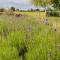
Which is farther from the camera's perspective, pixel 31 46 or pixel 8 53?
pixel 31 46

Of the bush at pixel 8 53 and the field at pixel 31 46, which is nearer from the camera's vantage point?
the field at pixel 31 46

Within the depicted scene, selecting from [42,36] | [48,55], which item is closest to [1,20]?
[42,36]

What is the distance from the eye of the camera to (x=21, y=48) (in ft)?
15.0

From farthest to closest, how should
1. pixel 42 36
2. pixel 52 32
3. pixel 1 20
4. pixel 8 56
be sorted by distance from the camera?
pixel 1 20 → pixel 52 32 → pixel 42 36 → pixel 8 56

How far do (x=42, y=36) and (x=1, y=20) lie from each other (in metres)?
3.16

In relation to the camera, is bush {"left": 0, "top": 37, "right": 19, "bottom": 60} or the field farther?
bush {"left": 0, "top": 37, "right": 19, "bottom": 60}

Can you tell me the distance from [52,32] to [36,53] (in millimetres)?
875

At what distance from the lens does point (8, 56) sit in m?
4.14

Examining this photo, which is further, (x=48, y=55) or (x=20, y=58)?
(x=20, y=58)

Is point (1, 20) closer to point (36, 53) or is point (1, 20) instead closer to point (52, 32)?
point (52, 32)

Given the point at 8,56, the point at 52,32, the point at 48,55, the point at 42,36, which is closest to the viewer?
the point at 48,55

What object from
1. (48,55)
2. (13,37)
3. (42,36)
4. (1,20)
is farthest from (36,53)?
(1,20)

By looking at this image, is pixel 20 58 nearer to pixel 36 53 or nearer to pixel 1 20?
pixel 36 53

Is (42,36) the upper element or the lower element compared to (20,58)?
upper
